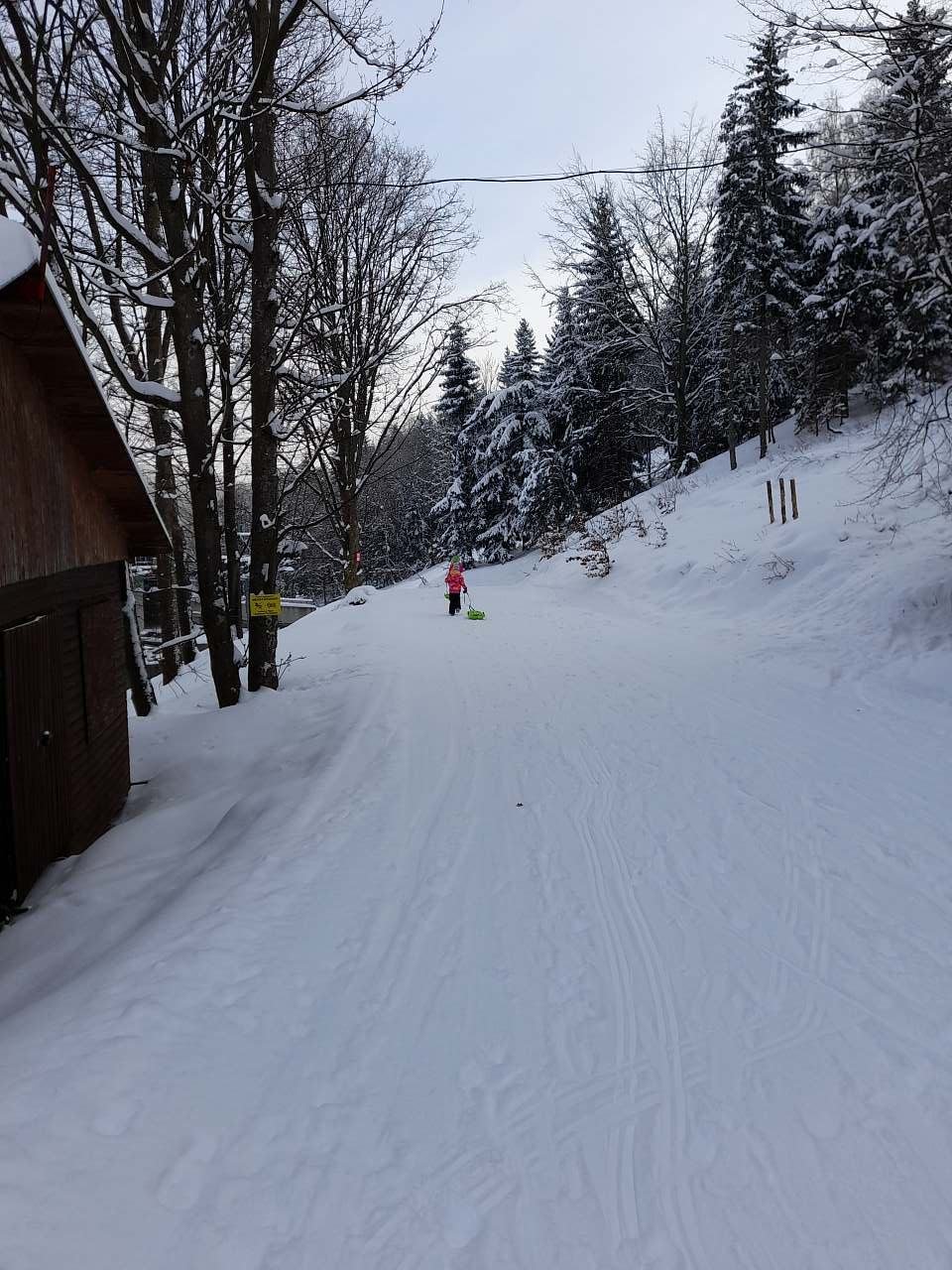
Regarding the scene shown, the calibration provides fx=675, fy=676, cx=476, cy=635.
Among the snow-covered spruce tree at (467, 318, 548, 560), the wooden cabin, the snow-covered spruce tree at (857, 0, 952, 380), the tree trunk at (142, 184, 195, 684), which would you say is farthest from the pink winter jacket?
the snow-covered spruce tree at (467, 318, 548, 560)

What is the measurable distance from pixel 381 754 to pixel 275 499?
13.5 ft

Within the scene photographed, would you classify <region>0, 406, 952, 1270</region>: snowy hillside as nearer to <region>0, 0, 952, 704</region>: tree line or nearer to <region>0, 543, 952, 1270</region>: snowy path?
<region>0, 543, 952, 1270</region>: snowy path

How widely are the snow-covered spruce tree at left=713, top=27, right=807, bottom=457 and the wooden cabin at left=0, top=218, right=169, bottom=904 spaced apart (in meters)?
24.3

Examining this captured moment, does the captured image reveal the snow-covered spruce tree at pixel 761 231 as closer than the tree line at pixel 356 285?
No

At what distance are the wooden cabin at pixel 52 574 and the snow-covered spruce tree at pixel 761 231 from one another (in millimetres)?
24343

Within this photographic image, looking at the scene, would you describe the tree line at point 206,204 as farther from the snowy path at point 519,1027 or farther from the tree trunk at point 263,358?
the snowy path at point 519,1027

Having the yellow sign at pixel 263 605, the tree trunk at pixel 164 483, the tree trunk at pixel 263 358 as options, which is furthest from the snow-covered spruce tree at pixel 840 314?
the yellow sign at pixel 263 605

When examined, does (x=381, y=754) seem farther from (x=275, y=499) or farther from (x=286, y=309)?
(x=286, y=309)

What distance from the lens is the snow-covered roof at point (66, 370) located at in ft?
13.5

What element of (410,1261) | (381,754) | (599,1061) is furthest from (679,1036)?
(381,754)

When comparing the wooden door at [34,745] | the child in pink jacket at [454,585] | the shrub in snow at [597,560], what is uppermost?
the shrub in snow at [597,560]

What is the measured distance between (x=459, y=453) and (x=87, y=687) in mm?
28627

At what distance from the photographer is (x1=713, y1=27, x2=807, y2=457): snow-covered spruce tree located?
24328 mm

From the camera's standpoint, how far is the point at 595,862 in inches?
184
